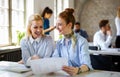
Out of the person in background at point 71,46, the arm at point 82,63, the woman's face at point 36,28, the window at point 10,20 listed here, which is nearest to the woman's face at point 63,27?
the person in background at point 71,46

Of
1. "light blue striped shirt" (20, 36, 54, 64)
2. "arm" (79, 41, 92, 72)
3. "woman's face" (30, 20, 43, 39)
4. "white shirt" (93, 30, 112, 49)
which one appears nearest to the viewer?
"arm" (79, 41, 92, 72)

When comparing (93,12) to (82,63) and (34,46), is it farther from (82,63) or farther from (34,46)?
(82,63)

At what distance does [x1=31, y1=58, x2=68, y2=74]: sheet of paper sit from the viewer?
1911 mm

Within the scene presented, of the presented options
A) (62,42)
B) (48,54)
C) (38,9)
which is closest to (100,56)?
(48,54)

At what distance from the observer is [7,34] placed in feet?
17.5

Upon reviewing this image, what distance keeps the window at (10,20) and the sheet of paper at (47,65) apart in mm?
3328

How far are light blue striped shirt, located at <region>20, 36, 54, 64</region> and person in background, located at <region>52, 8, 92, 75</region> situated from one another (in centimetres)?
39

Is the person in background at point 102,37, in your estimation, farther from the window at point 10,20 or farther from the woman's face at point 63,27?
the woman's face at point 63,27

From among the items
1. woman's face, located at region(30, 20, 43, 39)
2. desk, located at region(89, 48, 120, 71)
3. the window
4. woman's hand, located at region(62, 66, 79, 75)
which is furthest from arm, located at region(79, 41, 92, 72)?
the window

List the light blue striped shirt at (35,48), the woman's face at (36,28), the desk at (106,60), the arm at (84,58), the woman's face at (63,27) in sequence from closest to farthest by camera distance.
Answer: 1. the arm at (84,58)
2. the woman's face at (63,27)
3. the woman's face at (36,28)
4. the light blue striped shirt at (35,48)
5. the desk at (106,60)

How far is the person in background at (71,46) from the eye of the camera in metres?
2.27

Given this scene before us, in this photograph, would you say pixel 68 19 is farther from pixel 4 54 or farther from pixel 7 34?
pixel 7 34

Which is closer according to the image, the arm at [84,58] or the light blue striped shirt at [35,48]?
the arm at [84,58]

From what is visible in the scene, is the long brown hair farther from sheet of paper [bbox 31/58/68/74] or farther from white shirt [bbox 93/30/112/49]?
white shirt [bbox 93/30/112/49]
